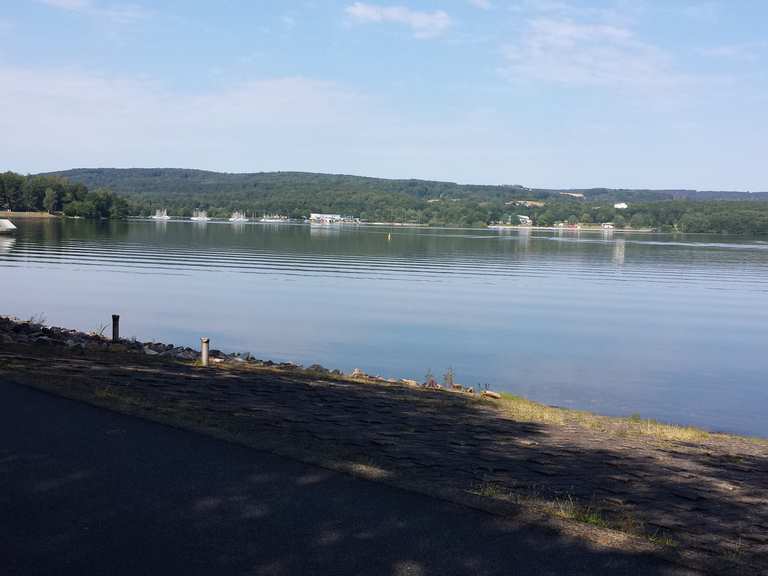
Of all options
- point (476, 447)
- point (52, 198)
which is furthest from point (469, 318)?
point (52, 198)

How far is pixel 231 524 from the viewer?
5.84m

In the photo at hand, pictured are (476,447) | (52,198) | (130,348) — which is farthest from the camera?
(52,198)

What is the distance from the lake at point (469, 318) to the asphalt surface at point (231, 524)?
41.4ft

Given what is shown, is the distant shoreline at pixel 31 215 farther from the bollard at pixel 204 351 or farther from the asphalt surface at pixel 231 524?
the asphalt surface at pixel 231 524

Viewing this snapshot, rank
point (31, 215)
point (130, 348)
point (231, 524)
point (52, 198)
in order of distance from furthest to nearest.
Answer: point (31, 215) → point (52, 198) → point (130, 348) → point (231, 524)

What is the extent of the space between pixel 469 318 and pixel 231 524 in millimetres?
27698

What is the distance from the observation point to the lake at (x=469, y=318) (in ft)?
70.8

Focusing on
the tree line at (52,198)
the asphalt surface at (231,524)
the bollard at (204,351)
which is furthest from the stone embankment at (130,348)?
the tree line at (52,198)

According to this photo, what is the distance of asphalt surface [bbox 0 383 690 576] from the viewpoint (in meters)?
5.24

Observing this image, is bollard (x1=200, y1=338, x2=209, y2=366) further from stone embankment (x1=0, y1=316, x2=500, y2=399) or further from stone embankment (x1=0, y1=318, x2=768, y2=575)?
stone embankment (x1=0, y1=316, x2=500, y2=399)

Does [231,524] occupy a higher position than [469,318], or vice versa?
[231,524]

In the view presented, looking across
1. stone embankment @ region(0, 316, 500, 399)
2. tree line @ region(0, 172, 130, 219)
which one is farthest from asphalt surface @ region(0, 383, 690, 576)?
tree line @ region(0, 172, 130, 219)

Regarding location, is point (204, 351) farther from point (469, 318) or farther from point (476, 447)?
point (469, 318)

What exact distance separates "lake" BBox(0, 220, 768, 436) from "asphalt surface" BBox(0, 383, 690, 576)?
12616 millimetres
